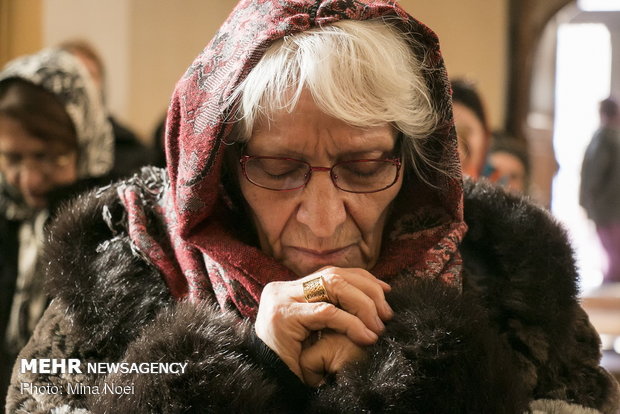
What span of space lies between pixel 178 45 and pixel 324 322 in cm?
578

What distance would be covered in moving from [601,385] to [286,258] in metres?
0.58

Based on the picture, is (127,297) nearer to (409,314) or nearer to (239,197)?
(239,197)

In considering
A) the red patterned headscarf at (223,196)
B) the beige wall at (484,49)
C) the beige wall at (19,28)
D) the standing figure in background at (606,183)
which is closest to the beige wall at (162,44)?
the beige wall at (19,28)

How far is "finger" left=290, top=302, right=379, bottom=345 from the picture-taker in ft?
3.56

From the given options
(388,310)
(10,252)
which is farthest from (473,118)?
(388,310)

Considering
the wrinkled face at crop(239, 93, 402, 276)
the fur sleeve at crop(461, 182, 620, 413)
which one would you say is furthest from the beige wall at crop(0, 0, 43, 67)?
the fur sleeve at crop(461, 182, 620, 413)

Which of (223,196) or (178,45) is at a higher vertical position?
(223,196)

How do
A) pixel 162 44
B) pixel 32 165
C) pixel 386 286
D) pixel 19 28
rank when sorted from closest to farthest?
pixel 386 286 → pixel 32 165 → pixel 19 28 → pixel 162 44

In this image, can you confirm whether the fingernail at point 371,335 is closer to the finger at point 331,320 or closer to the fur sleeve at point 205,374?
the finger at point 331,320

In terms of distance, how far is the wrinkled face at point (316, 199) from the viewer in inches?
46.1

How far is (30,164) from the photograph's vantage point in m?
2.36

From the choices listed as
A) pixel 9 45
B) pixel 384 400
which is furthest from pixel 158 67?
pixel 384 400

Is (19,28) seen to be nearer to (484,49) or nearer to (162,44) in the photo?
(162,44)

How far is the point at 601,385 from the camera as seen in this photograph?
1.28 m
